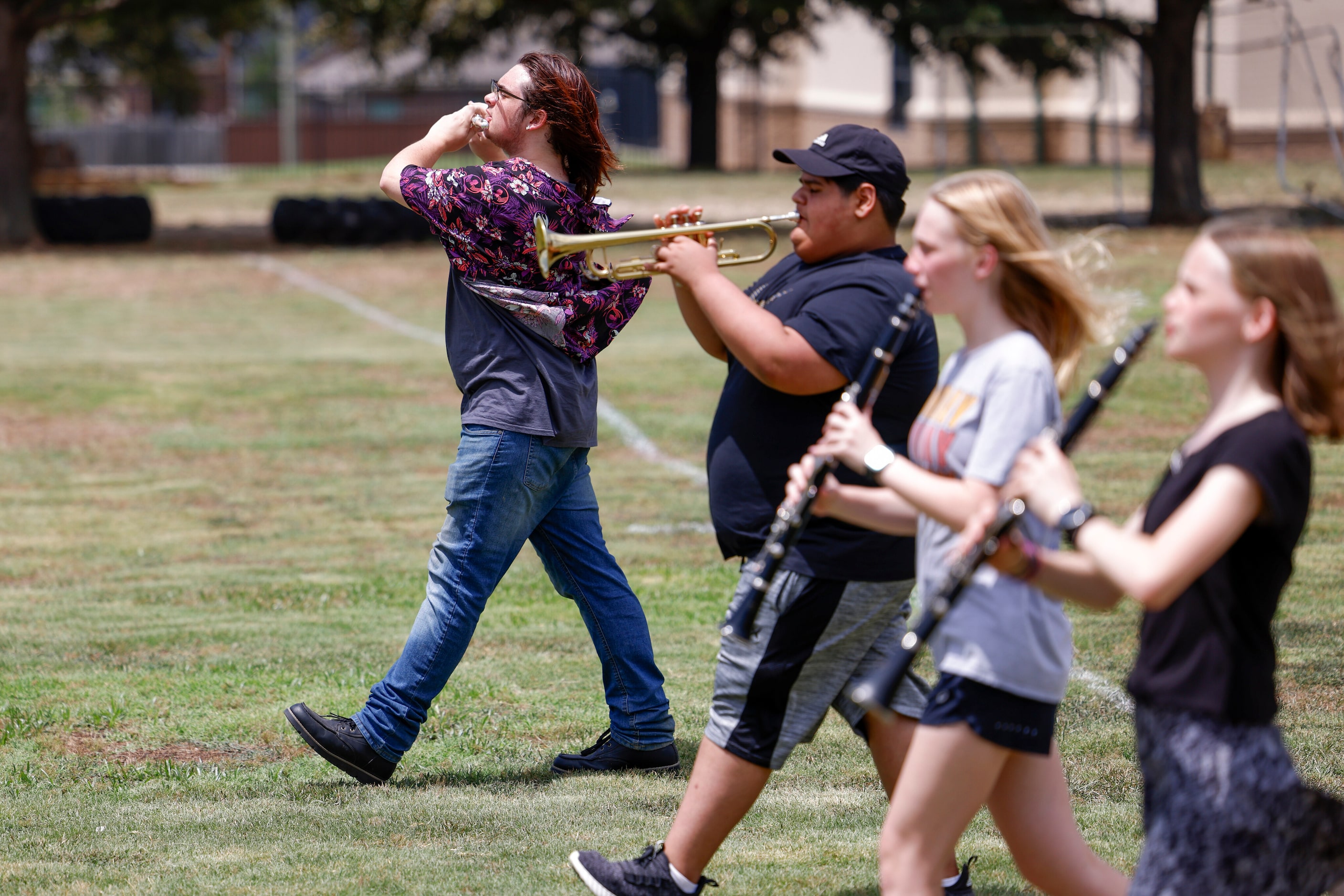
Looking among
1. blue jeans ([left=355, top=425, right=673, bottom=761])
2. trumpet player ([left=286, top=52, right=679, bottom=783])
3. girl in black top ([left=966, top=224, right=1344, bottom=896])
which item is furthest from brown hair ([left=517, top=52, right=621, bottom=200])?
girl in black top ([left=966, top=224, right=1344, bottom=896])

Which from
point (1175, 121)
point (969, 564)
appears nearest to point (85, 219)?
point (1175, 121)

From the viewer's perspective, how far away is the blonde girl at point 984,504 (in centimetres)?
289

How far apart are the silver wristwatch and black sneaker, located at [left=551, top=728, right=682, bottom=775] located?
228 cm

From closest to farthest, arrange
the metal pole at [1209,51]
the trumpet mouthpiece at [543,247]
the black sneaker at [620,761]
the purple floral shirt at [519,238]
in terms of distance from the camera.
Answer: the trumpet mouthpiece at [543,247] < the purple floral shirt at [519,238] < the black sneaker at [620,761] < the metal pole at [1209,51]

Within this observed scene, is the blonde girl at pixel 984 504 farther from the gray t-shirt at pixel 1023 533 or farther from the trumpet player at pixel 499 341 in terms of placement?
the trumpet player at pixel 499 341

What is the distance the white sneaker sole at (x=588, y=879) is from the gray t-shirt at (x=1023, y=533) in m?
1.08

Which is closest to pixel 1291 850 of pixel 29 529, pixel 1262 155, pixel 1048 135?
pixel 29 529

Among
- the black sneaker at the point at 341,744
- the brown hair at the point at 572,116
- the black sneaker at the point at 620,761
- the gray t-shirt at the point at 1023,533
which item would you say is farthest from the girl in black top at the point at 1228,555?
the black sneaker at the point at 341,744

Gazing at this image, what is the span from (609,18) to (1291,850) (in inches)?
1500

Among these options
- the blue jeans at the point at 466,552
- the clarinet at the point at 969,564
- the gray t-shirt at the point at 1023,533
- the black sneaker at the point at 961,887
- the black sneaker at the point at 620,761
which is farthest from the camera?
the black sneaker at the point at 620,761

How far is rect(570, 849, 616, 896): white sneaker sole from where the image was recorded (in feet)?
11.8

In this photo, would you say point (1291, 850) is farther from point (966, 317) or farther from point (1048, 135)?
point (1048, 135)

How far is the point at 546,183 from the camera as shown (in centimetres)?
452

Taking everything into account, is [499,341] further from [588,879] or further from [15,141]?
[15,141]
